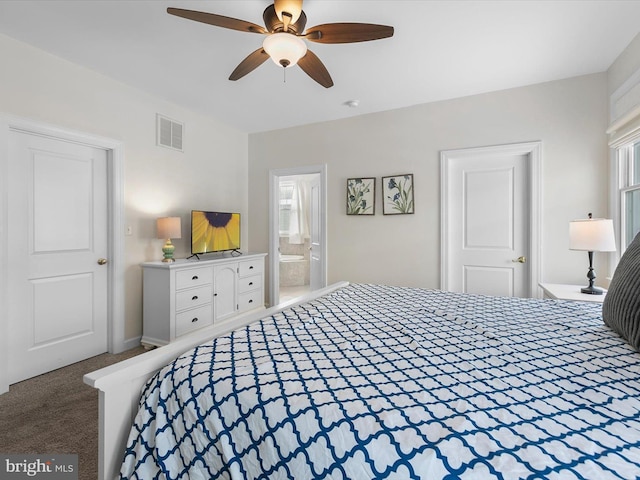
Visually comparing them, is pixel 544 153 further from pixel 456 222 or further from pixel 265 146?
pixel 265 146

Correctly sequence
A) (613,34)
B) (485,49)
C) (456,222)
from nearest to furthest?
(613,34)
(485,49)
(456,222)

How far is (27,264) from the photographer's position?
2557 millimetres

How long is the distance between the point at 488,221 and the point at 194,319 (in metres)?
3.23

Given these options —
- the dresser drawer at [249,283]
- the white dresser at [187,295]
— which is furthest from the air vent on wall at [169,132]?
the dresser drawer at [249,283]

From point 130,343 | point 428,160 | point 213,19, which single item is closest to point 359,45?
point 213,19

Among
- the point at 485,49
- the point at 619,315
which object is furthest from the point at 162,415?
the point at 485,49

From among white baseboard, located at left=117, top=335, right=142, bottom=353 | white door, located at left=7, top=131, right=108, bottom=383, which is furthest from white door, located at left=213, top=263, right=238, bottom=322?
white door, located at left=7, top=131, right=108, bottom=383

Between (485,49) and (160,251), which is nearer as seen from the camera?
(485,49)

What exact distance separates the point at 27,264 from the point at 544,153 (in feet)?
15.0

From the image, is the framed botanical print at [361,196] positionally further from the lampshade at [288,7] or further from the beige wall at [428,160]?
the lampshade at [288,7]

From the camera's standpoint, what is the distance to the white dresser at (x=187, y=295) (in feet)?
10.3

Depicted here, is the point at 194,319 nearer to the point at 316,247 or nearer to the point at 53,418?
the point at 53,418

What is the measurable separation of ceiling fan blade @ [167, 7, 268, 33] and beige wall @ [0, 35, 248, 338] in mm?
1664

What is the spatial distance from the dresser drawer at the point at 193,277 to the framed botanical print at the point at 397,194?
2.12 meters
